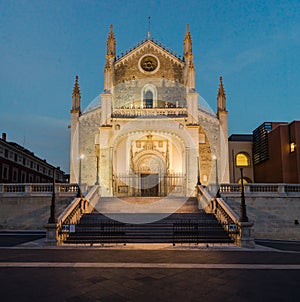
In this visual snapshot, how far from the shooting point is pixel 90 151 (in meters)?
32.2

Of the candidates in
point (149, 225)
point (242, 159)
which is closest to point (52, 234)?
point (149, 225)

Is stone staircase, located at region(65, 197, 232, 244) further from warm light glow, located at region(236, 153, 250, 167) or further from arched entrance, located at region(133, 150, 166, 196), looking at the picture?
warm light glow, located at region(236, 153, 250, 167)

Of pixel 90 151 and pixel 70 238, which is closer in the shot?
pixel 70 238

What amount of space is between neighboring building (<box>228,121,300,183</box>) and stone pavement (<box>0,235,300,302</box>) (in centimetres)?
2031

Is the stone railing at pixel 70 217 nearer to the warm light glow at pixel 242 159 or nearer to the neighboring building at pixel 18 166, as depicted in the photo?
the neighboring building at pixel 18 166

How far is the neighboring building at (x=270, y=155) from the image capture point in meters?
30.4

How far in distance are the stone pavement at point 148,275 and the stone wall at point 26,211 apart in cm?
900

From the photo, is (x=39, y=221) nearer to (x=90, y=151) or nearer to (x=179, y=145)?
(x=90, y=151)

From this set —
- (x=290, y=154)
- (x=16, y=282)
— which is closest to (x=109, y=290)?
(x=16, y=282)

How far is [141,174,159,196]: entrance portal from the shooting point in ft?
96.0

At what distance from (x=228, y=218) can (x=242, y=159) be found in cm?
2554

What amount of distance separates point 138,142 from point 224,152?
9040 mm

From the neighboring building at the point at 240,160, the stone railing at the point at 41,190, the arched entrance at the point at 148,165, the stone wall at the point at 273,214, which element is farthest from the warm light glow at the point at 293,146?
the stone railing at the point at 41,190

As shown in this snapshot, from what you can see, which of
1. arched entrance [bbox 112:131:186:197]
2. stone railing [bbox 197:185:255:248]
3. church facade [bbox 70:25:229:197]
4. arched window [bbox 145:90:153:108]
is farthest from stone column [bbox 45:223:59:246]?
arched window [bbox 145:90:153:108]
